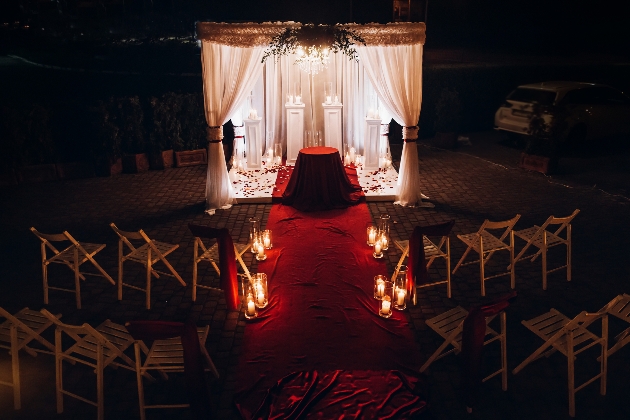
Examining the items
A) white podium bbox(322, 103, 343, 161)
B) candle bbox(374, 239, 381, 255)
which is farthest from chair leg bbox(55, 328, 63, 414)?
white podium bbox(322, 103, 343, 161)

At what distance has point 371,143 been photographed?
10.5 m

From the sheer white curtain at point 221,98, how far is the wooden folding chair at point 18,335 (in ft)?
13.1

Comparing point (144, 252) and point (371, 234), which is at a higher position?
point (144, 252)

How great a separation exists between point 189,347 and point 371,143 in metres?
7.20

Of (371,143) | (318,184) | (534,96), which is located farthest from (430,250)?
(534,96)

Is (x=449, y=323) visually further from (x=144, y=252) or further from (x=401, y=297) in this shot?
(x=144, y=252)

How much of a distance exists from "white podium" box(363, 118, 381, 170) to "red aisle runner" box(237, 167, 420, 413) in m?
3.14

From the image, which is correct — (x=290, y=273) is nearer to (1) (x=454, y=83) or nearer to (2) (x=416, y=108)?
(2) (x=416, y=108)

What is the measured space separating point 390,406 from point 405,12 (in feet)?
52.5

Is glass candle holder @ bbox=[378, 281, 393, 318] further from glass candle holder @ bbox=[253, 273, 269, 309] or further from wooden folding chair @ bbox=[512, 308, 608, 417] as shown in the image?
wooden folding chair @ bbox=[512, 308, 608, 417]

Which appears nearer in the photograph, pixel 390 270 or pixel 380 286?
pixel 380 286

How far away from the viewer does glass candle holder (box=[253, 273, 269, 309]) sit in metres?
5.66

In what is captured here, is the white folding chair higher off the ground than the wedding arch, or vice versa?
the wedding arch

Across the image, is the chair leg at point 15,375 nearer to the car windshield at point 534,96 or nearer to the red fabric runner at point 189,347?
the red fabric runner at point 189,347
